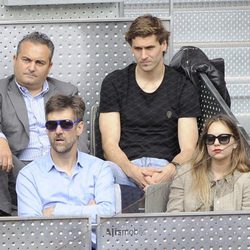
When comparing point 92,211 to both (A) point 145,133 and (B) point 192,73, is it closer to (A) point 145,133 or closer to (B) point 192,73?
(A) point 145,133

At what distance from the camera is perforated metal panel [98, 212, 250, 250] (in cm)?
503

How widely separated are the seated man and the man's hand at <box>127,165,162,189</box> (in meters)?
0.35

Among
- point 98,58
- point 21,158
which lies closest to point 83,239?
point 21,158

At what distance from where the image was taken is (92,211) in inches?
213

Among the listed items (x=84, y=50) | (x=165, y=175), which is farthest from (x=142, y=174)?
(x=84, y=50)

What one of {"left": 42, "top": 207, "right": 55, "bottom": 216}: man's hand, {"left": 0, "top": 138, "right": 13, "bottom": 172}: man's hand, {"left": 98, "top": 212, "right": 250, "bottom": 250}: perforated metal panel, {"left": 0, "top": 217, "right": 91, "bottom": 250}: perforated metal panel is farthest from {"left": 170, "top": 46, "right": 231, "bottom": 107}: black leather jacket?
{"left": 0, "top": 217, "right": 91, "bottom": 250}: perforated metal panel

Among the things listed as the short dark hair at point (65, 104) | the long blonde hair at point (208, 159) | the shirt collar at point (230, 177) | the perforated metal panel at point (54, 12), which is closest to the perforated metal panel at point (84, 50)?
the perforated metal panel at point (54, 12)

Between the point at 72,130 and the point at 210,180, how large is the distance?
808mm

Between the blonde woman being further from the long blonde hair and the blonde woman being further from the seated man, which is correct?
the seated man

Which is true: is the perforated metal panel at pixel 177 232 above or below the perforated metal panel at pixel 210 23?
below

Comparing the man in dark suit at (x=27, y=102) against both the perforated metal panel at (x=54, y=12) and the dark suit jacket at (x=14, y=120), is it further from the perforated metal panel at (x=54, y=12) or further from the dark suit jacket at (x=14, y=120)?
the perforated metal panel at (x=54, y=12)

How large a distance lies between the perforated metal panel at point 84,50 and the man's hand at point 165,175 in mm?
1049

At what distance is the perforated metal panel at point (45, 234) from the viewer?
4988mm

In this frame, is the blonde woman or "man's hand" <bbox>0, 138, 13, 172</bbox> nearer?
the blonde woman
